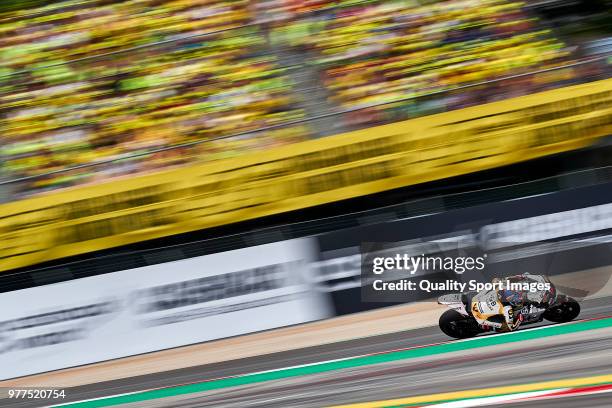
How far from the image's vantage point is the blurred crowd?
8.47m

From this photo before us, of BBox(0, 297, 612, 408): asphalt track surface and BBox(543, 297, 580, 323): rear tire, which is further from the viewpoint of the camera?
BBox(543, 297, 580, 323): rear tire

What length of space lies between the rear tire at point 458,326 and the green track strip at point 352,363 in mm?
82

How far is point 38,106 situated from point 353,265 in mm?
4940

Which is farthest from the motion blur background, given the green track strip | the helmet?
the helmet

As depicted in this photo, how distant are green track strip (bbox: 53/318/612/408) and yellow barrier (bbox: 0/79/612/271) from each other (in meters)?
2.09

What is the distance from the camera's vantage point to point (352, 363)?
5.76m

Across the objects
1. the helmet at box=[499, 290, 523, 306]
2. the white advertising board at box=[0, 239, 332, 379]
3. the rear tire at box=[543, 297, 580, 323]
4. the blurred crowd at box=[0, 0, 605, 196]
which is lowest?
the rear tire at box=[543, 297, 580, 323]

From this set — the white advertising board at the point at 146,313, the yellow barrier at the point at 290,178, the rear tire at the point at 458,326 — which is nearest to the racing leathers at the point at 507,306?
the rear tire at the point at 458,326

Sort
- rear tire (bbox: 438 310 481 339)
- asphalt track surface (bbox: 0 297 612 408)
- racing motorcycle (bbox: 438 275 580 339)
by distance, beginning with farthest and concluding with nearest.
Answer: rear tire (bbox: 438 310 481 339) < racing motorcycle (bbox: 438 275 580 339) < asphalt track surface (bbox: 0 297 612 408)

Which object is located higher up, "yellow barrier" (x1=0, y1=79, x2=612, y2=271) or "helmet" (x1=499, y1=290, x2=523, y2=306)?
"yellow barrier" (x1=0, y1=79, x2=612, y2=271)

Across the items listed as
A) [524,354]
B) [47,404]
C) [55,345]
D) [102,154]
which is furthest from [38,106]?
[524,354]

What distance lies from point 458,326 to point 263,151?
3.24 m

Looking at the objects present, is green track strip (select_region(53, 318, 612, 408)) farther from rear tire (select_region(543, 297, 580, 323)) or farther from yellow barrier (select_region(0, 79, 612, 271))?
yellow barrier (select_region(0, 79, 612, 271))
